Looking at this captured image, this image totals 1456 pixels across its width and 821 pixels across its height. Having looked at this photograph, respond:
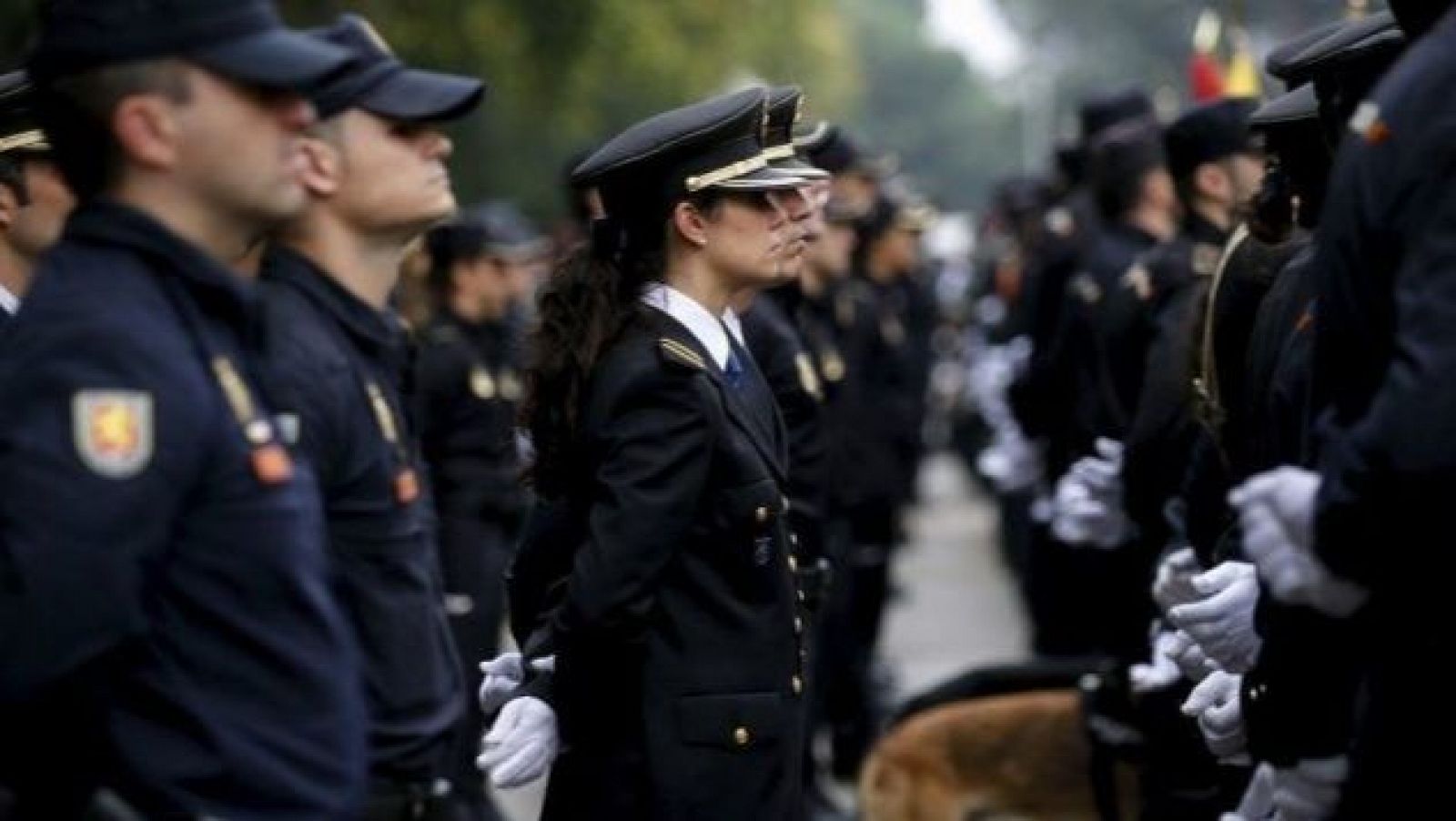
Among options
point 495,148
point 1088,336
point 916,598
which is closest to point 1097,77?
point 495,148

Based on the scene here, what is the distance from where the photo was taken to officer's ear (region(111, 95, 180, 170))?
4.31m

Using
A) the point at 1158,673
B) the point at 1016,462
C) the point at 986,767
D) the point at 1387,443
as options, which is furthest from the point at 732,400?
the point at 1016,462

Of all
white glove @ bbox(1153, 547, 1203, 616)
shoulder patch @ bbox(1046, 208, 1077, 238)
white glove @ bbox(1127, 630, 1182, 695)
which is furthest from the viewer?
shoulder patch @ bbox(1046, 208, 1077, 238)

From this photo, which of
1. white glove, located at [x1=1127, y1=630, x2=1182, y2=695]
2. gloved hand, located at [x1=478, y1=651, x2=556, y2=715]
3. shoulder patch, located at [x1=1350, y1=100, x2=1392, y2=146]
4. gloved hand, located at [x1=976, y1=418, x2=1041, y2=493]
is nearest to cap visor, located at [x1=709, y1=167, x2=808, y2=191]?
gloved hand, located at [x1=478, y1=651, x2=556, y2=715]

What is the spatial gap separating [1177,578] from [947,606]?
11.7 m

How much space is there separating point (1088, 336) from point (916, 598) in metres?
9.06

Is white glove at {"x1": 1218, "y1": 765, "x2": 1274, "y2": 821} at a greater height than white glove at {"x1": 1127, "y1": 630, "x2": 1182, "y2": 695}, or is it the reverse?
white glove at {"x1": 1218, "y1": 765, "x2": 1274, "y2": 821}

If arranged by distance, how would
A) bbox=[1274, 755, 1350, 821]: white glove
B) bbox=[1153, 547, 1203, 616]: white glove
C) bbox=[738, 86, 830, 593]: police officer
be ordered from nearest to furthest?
bbox=[1274, 755, 1350, 821]: white glove → bbox=[1153, 547, 1203, 616]: white glove → bbox=[738, 86, 830, 593]: police officer

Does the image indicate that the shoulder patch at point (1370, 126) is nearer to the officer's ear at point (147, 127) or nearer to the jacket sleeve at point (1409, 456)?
the jacket sleeve at point (1409, 456)

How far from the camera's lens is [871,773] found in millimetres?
9945

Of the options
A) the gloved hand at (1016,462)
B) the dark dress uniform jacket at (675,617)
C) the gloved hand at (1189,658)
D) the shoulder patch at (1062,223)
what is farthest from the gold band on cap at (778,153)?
the shoulder patch at (1062,223)

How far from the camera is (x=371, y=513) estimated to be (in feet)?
15.9

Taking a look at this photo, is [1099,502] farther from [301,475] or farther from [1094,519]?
[301,475]

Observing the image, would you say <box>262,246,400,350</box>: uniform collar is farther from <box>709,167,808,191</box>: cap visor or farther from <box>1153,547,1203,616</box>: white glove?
<box>1153,547,1203,616</box>: white glove
